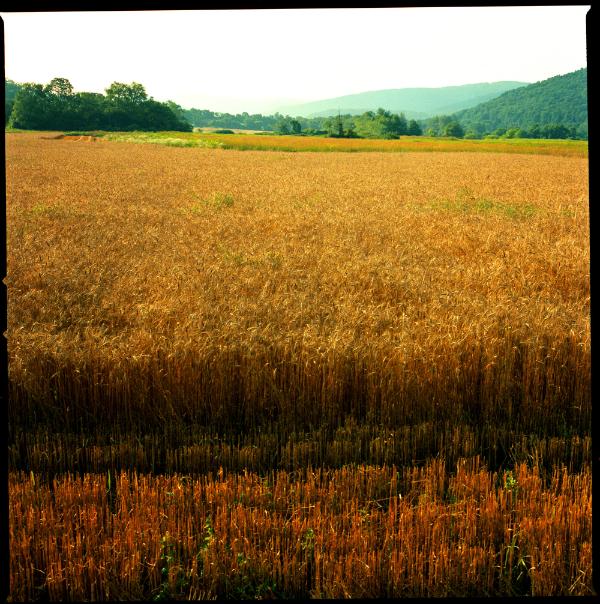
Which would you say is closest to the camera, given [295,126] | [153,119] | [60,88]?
Result: [60,88]

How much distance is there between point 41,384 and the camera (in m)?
6.24

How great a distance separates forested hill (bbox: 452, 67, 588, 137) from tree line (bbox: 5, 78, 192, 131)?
44.3 m

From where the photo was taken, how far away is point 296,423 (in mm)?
6008

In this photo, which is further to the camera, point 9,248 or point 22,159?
point 22,159

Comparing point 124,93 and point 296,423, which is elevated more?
point 124,93

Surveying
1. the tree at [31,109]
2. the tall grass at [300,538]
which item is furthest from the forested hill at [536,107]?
the tall grass at [300,538]

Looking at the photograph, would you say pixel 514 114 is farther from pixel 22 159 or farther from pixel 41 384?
pixel 41 384

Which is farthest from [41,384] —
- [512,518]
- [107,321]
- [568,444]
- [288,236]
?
[288,236]

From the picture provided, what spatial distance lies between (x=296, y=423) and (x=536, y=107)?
340 feet

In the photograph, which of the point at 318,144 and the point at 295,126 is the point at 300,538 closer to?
the point at 318,144

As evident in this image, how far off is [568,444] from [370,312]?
294 centimetres

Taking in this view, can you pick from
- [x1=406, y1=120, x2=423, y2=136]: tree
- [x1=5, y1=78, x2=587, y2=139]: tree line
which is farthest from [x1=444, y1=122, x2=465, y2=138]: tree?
[x1=406, y1=120, x2=423, y2=136]: tree

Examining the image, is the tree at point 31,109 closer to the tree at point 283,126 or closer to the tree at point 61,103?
the tree at point 61,103

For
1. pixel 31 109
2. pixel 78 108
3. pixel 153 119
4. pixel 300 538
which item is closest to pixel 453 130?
pixel 153 119
